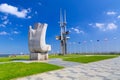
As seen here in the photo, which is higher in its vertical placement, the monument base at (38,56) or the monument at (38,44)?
the monument at (38,44)

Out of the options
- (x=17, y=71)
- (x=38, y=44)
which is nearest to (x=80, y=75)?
(x=17, y=71)

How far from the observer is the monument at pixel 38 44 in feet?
78.2

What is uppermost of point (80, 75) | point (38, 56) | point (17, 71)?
point (38, 56)

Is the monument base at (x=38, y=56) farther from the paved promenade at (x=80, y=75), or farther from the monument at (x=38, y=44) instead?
the paved promenade at (x=80, y=75)

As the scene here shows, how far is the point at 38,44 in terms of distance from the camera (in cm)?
2378

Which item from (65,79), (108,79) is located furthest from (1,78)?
(108,79)

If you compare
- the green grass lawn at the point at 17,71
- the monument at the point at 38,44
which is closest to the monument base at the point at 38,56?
the monument at the point at 38,44

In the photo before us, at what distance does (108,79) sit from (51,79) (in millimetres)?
2663

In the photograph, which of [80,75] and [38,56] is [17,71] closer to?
[80,75]

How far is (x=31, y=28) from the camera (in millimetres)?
25594

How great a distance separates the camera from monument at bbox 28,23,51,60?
23.8 metres

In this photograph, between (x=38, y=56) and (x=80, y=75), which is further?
(x=38, y=56)

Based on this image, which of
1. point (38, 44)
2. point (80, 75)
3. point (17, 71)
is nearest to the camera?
point (80, 75)

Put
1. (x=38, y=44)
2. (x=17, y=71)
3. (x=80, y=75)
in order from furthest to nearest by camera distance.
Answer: (x=38, y=44) → (x=17, y=71) → (x=80, y=75)
